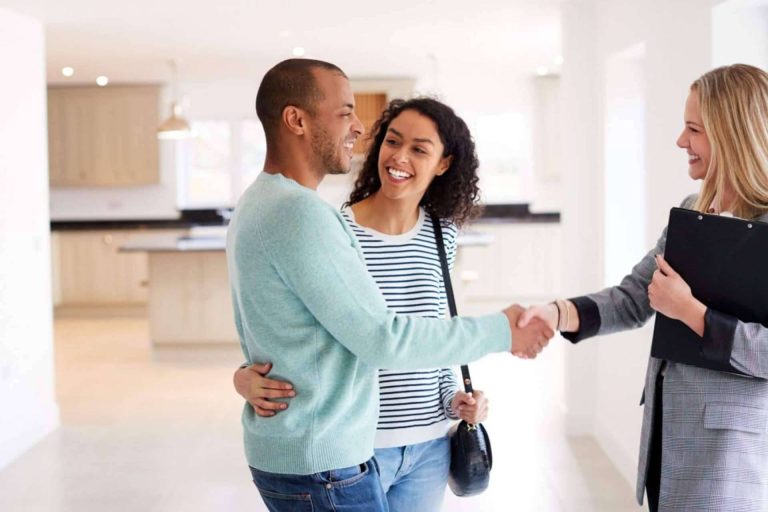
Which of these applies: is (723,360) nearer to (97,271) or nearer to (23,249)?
(23,249)

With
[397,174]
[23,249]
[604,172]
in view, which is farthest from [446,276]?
[23,249]

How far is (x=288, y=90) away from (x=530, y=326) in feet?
2.15

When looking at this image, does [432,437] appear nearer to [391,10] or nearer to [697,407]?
[697,407]

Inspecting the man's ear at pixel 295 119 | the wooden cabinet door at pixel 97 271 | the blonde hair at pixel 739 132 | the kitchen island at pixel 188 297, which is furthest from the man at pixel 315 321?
the wooden cabinet door at pixel 97 271

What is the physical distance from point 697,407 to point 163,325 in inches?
269

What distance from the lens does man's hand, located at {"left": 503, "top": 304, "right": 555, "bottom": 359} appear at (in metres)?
1.79

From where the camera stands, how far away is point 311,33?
281 inches

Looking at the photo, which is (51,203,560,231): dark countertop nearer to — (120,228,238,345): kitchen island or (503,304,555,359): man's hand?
(120,228,238,345): kitchen island

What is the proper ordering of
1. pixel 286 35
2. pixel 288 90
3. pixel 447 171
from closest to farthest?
pixel 288 90 → pixel 447 171 → pixel 286 35

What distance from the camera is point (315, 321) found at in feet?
5.41

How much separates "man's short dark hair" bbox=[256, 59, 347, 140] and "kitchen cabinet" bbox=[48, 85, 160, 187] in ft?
30.3

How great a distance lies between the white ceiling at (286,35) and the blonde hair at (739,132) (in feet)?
13.2

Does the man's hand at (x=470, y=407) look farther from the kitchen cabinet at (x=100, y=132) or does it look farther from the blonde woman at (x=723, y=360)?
the kitchen cabinet at (x=100, y=132)

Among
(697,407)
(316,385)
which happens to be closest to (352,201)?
(316,385)
